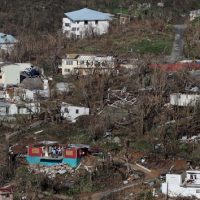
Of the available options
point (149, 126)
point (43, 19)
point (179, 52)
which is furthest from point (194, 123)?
point (43, 19)

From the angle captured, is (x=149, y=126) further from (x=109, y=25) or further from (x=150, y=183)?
(x=109, y=25)

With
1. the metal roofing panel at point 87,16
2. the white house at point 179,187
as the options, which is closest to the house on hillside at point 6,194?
the white house at point 179,187

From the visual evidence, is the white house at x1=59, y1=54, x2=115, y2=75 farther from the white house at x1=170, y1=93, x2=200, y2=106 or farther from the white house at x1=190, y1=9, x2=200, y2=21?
the white house at x1=190, y1=9, x2=200, y2=21

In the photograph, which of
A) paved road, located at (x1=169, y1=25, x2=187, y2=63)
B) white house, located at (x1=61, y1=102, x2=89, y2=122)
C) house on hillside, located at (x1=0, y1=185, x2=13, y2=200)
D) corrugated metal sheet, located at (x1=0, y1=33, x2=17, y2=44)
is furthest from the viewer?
corrugated metal sheet, located at (x1=0, y1=33, x2=17, y2=44)

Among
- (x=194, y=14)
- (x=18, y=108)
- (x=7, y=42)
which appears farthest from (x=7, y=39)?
(x=18, y=108)

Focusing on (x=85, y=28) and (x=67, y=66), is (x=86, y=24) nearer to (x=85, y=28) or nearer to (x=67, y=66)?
(x=85, y=28)

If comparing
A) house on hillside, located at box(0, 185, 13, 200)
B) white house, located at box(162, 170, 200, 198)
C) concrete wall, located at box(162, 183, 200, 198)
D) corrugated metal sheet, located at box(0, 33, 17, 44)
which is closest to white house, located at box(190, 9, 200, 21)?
corrugated metal sheet, located at box(0, 33, 17, 44)
